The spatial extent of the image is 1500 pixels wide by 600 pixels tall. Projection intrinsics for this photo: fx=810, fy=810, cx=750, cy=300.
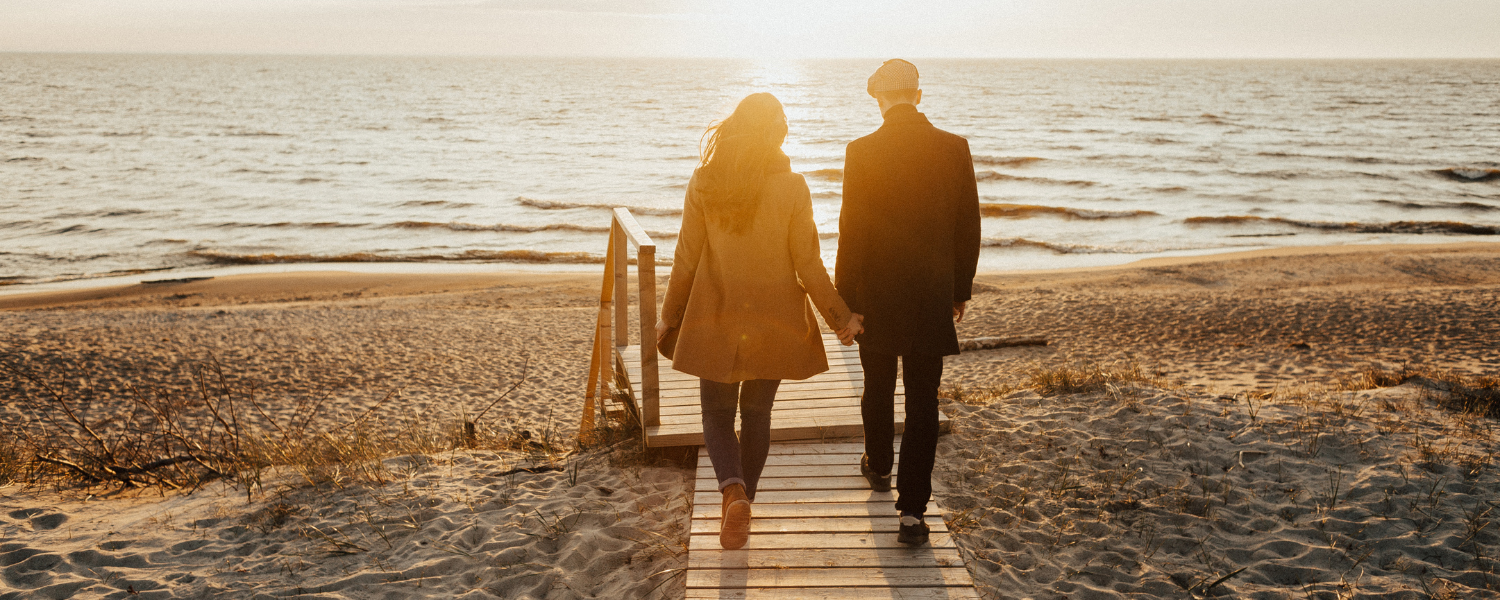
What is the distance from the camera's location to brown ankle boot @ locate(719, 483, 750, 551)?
303 centimetres

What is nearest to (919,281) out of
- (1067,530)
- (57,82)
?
(1067,530)

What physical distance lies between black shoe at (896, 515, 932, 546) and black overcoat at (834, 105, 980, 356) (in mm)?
643

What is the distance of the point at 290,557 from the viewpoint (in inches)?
135

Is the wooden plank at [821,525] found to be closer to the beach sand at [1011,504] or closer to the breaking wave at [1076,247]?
the beach sand at [1011,504]

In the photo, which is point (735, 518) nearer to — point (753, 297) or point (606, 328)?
point (753, 297)

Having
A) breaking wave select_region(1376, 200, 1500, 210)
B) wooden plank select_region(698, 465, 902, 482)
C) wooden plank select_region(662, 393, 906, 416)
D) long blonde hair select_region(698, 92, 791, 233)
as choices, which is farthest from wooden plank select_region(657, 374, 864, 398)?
breaking wave select_region(1376, 200, 1500, 210)

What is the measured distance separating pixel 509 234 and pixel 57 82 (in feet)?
287

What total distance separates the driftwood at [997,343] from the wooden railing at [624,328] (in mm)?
4295

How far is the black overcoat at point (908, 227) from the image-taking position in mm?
2758

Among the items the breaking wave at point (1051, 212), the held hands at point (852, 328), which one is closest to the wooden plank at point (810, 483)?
the held hands at point (852, 328)

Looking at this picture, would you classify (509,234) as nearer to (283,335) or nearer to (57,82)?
(283,335)

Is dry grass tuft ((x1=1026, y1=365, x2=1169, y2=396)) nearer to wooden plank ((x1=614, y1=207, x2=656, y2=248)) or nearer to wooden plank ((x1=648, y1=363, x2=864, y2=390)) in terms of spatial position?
wooden plank ((x1=648, y1=363, x2=864, y2=390))

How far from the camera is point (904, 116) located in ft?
9.09

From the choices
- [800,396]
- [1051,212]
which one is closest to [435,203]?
[1051,212]
